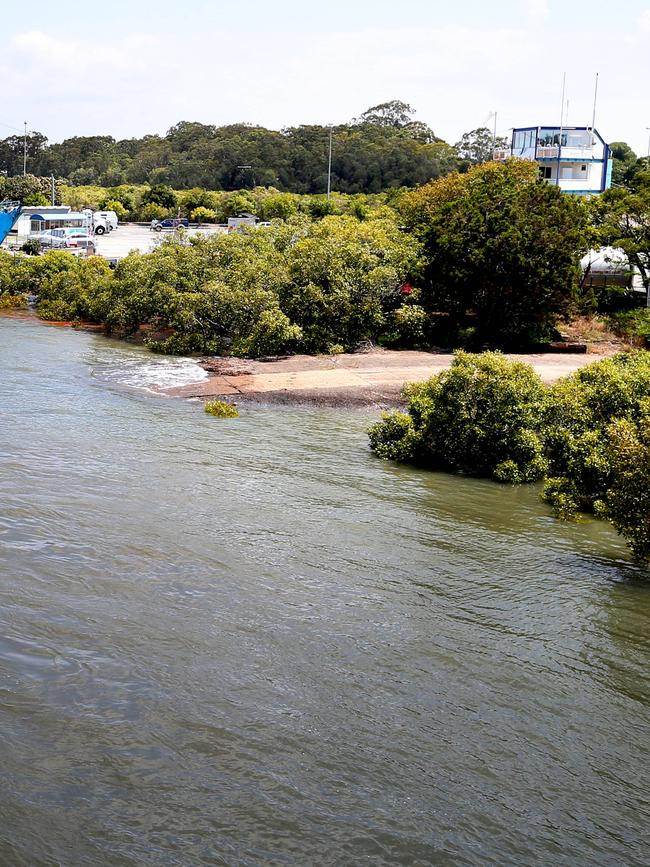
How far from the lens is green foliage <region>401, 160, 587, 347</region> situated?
107 feet

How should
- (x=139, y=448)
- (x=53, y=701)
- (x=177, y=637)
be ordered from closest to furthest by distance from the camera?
(x=53, y=701) → (x=177, y=637) → (x=139, y=448)

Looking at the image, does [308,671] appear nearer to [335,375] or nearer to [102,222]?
[335,375]

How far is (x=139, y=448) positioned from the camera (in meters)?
20.0

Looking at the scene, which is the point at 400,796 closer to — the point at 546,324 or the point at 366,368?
the point at 366,368

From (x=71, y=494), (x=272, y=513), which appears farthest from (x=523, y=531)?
(x=71, y=494)

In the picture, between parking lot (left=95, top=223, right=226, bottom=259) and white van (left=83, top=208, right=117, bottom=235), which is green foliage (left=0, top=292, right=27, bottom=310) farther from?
white van (left=83, top=208, right=117, bottom=235)

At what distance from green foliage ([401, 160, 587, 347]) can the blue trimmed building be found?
1531 inches

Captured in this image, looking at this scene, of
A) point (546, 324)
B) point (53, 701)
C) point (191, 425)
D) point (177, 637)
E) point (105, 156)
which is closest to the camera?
point (53, 701)

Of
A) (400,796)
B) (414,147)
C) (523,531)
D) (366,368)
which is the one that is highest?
(414,147)

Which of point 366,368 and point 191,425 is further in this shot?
point 366,368

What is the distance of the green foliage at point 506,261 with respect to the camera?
32.5 meters

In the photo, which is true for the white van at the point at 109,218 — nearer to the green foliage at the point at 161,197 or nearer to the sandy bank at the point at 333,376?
the green foliage at the point at 161,197

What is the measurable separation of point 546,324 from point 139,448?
18.3 meters

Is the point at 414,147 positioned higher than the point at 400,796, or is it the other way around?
the point at 414,147
